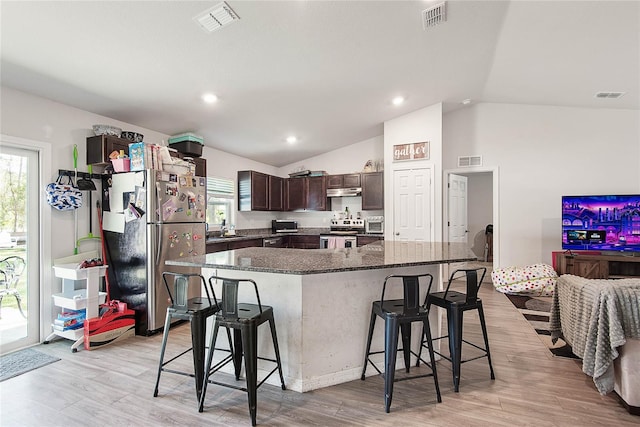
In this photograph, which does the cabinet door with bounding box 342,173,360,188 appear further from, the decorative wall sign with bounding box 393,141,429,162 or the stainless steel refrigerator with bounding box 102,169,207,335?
the stainless steel refrigerator with bounding box 102,169,207,335

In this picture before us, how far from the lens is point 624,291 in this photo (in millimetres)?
2008

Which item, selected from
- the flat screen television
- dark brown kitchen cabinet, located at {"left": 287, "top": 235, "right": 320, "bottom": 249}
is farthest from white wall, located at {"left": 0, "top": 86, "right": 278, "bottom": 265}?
the flat screen television

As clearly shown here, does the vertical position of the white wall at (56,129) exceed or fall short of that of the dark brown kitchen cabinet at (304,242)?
it exceeds it

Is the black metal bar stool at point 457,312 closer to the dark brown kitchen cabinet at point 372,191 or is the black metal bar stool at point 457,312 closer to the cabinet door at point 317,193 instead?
the dark brown kitchen cabinet at point 372,191

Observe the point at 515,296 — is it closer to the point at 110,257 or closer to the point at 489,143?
the point at 489,143

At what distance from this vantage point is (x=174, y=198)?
11.3 ft

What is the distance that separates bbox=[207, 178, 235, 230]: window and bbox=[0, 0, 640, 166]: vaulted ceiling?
901 millimetres

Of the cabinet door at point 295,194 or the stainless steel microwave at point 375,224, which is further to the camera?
the cabinet door at point 295,194

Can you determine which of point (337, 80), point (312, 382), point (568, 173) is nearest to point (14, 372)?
point (312, 382)

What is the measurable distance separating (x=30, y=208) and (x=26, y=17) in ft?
5.81

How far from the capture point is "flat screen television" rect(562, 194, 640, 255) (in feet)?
14.8

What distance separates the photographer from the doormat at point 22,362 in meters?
2.50

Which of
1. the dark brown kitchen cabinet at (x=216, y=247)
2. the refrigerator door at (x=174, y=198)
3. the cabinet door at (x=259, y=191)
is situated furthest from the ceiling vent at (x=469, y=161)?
the refrigerator door at (x=174, y=198)

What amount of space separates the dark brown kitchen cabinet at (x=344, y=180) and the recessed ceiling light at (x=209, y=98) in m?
2.98
